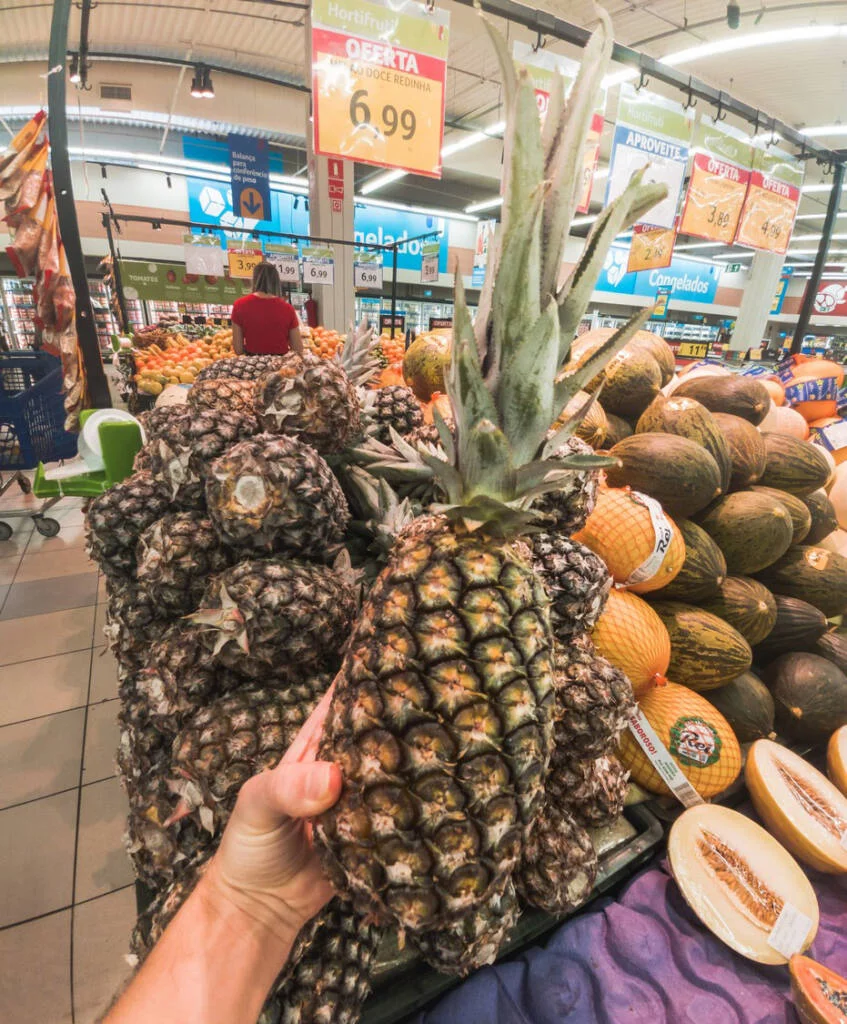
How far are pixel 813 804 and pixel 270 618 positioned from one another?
210cm

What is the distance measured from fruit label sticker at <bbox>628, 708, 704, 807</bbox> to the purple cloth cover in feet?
0.83

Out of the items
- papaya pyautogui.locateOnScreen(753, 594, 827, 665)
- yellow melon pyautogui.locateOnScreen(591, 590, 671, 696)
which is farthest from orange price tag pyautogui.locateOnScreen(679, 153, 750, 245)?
yellow melon pyautogui.locateOnScreen(591, 590, 671, 696)

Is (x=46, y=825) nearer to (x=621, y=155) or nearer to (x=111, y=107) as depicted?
(x=621, y=155)

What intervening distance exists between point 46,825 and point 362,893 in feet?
7.50

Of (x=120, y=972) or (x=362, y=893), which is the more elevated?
(x=362, y=893)

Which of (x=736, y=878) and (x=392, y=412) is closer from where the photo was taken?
(x=736, y=878)

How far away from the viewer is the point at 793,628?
2225 mm

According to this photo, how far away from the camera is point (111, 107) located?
12.5 m

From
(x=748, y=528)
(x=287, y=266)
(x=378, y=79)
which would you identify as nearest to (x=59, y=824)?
(x=748, y=528)

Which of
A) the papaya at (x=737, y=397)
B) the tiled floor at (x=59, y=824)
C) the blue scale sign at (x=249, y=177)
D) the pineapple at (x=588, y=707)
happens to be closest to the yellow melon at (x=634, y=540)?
the pineapple at (x=588, y=707)

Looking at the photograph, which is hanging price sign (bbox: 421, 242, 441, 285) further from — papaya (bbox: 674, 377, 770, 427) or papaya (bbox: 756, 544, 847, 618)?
papaya (bbox: 756, 544, 847, 618)

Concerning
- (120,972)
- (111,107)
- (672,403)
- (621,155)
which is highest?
(111,107)

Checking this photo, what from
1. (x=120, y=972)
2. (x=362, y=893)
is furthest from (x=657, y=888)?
(x=120, y=972)

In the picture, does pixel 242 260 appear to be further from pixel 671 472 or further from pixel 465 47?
pixel 671 472
